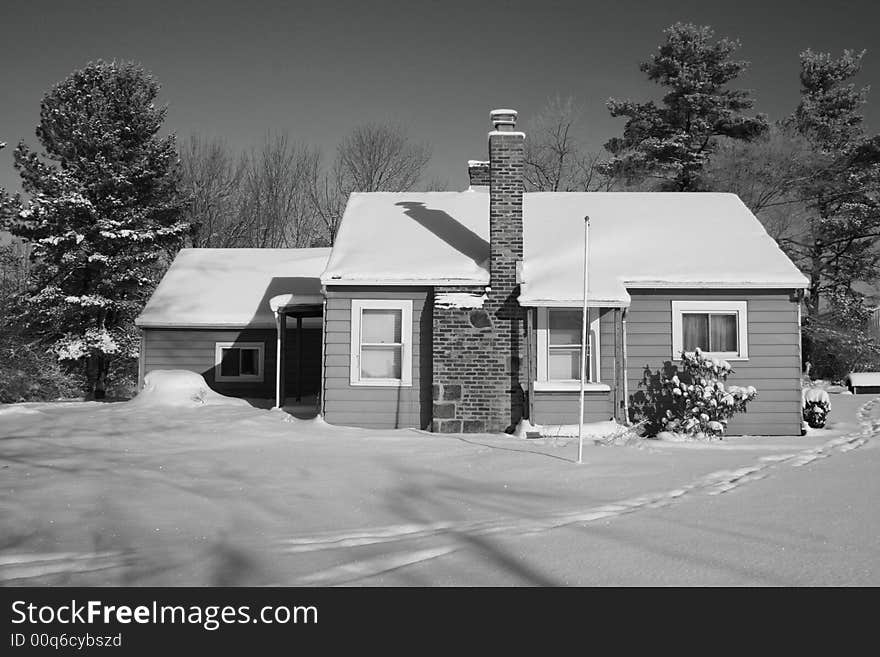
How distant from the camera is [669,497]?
6.96m

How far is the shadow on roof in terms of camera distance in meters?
13.9

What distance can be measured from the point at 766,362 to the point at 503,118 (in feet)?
22.1

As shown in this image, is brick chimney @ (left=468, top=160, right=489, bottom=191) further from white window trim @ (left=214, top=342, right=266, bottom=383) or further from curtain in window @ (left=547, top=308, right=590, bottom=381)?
white window trim @ (left=214, top=342, right=266, bottom=383)

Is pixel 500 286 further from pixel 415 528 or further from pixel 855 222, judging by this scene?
pixel 855 222

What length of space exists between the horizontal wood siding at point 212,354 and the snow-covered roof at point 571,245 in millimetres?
4735

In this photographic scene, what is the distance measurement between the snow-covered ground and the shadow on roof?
4.29m

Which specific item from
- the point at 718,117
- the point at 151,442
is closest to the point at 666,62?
the point at 718,117

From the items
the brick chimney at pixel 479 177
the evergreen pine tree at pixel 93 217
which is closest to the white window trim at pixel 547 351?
the brick chimney at pixel 479 177

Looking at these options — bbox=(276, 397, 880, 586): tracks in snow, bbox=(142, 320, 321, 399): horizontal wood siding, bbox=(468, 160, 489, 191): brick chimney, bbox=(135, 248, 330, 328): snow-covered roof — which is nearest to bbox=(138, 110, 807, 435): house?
bbox=(468, 160, 489, 191): brick chimney

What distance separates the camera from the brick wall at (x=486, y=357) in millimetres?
12602

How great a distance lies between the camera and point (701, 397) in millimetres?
11922

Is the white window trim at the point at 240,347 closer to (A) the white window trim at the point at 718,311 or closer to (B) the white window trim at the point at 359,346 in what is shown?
(B) the white window trim at the point at 359,346

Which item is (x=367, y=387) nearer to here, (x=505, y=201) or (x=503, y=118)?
(x=505, y=201)

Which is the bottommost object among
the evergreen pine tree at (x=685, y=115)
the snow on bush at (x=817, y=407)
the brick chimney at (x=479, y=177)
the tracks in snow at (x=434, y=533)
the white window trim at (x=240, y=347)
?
the tracks in snow at (x=434, y=533)
